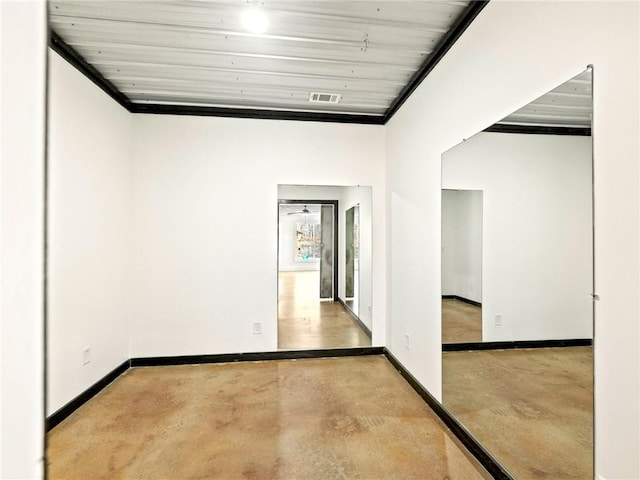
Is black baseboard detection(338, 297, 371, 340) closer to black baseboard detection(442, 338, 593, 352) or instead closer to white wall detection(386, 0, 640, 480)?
white wall detection(386, 0, 640, 480)

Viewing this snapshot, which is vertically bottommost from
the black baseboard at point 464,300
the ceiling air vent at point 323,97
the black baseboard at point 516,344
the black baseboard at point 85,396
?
the black baseboard at point 85,396

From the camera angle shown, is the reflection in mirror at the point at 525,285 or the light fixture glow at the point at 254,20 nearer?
the reflection in mirror at the point at 525,285

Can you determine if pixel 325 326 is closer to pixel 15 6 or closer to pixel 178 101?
pixel 178 101

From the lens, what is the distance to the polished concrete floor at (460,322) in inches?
81.7

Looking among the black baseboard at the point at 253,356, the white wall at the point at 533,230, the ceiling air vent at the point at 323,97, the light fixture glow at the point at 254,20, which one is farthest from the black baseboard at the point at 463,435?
the light fixture glow at the point at 254,20

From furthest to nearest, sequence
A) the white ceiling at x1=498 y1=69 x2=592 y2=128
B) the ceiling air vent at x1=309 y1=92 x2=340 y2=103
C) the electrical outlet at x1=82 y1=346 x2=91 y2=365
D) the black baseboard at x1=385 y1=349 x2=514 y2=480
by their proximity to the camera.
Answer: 1. the ceiling air vent at x1=309 y1=92 x2=340 y2=103
2. the electrical outlet at x1=82 y1=346 x2=91 y2=365
3. the black baseboard at x1=385 y1=349 x2=514 y2=480
4. the white ceiling at x1=498 y1=69 x2=592 y2=128

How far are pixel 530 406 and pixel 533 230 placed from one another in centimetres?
88

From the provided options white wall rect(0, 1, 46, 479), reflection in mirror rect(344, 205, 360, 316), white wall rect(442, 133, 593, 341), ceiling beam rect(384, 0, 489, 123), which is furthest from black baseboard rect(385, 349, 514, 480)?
ceiling beam rect(384, 0, 489, 123)

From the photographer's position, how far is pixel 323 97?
315cm

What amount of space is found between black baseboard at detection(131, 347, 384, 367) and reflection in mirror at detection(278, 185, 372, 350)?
6 centimetres

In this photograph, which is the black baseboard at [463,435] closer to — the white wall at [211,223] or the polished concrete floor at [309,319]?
the polished concrete floor at [309,319]

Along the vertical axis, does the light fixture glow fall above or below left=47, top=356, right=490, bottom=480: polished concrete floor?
above

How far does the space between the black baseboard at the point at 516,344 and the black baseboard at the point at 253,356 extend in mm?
1410

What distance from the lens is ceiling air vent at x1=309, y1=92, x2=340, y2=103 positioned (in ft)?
10.1
